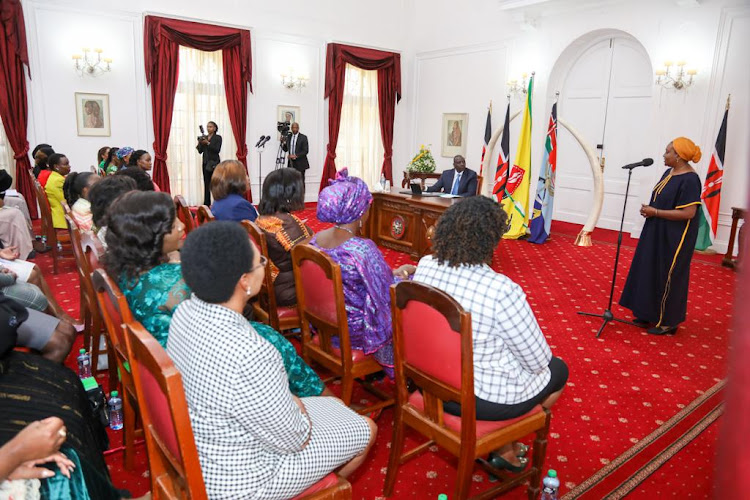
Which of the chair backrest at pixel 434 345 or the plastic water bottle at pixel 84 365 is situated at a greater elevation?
the chair backrest at pixel 434 345

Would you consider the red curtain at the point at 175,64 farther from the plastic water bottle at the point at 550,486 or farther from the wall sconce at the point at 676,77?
the plastic water bottle at the point at 550,486

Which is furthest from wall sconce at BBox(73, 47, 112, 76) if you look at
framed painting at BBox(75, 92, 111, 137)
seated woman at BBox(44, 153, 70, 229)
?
seated woman at BBox(44, 153, 70, 229)

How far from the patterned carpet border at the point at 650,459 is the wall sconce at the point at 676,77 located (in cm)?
583

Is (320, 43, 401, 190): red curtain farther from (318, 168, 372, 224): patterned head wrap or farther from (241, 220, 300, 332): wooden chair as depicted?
(318, 168, 372, 224): patterned head wrap

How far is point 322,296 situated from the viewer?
2.70 m

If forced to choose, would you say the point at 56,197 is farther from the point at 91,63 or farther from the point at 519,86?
the point at 519,86

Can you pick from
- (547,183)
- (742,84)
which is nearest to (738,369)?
(547,183)

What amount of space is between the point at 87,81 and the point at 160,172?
1.81 metres

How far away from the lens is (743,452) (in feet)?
0.86

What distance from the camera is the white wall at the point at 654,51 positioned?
7.22 metres

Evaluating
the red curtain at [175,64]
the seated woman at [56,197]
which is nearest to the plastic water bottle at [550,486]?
the seated woman at [56,197]

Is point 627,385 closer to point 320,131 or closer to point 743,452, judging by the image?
point 743,452

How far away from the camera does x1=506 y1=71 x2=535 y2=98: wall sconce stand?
9617 mm

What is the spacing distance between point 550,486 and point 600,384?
157 centimetres
